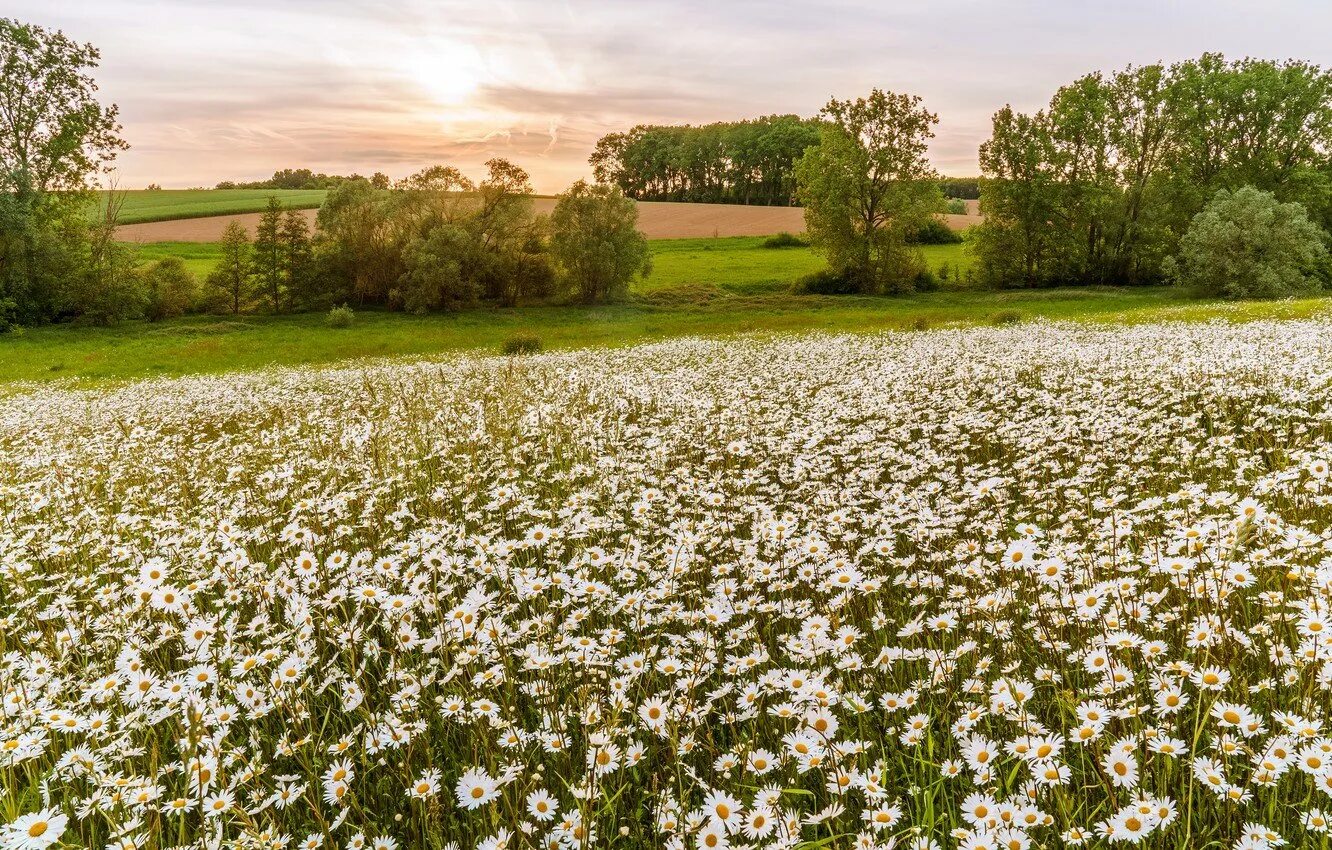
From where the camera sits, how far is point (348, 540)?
561cm

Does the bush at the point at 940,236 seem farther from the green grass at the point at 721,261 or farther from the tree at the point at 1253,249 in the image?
the tree at the point at 1253,249

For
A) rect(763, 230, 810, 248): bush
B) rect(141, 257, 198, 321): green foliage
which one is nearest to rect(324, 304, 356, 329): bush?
rect(141, 257, 198, 321): green foliage

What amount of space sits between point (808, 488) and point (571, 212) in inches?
1990

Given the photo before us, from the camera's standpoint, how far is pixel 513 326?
44.3 m

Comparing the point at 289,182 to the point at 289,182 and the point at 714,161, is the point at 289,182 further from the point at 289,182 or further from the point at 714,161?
the point at 714,161

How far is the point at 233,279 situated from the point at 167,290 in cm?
411

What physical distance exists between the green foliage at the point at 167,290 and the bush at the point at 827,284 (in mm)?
45772

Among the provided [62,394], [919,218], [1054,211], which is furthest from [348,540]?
[1054,211]

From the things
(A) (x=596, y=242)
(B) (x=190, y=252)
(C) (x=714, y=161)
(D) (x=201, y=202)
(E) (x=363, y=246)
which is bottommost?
(E) (x=363, y=246)

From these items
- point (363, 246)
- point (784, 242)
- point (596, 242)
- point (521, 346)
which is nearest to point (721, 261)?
point (784, 242)

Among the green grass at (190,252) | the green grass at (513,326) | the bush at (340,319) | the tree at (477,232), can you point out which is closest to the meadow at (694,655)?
the green grass at (513,326)

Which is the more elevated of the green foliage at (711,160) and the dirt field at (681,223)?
the green foliage at (711,160)

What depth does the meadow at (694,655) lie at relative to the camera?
248 centimetres

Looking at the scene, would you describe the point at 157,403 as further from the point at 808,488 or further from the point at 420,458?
the point at 808,488
